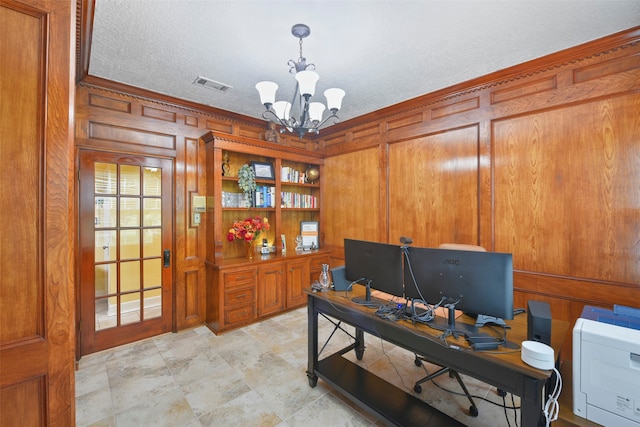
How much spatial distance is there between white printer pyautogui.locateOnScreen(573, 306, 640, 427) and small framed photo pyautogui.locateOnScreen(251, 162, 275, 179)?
Answer: 11.8ft

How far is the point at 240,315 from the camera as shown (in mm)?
3436

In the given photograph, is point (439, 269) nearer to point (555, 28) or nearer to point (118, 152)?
point (555, 28)

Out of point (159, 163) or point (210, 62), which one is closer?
point (210, 62)

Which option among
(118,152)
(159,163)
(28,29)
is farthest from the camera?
(159,163)

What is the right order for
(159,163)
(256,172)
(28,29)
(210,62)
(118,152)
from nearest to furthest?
(28,29) < (210,62) < (118,152) < (159,163) < (256,172)

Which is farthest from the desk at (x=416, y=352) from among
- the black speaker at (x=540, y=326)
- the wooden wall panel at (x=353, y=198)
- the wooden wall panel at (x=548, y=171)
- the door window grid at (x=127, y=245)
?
the door window grid at (x=127, y=245)

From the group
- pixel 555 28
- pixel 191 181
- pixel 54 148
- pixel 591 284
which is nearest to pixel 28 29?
pixel 54 148

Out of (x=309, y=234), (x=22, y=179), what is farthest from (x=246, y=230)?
(x=22, y=179)

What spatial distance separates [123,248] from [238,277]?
1322 millimetres

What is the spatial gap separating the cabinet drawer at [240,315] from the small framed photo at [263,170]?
183cm

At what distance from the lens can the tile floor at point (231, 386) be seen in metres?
1.95

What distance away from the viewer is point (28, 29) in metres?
1.08

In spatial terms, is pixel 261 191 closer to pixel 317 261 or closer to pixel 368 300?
pixel 317 261

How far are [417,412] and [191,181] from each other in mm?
3349
